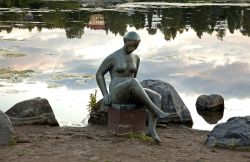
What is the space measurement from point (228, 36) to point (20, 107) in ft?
90.4

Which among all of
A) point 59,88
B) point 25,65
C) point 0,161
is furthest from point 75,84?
point 0,161

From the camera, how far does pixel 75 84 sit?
66.0 ft

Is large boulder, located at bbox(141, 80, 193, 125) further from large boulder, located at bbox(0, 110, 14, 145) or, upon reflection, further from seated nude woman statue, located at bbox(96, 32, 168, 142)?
large boulder, located at bbox(0, 110, 14, 145)

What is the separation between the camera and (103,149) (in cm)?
948

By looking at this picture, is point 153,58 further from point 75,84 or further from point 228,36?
point 228,36

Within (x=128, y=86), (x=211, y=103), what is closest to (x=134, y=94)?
(x=128, y=86)

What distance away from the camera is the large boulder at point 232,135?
1016 centimetres

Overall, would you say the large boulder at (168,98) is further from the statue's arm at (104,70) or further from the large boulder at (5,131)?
the large boulder at (5,131)

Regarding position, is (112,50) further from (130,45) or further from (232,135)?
(232,135)

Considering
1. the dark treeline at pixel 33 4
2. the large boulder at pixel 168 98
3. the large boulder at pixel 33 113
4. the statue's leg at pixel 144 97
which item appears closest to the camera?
the statue's leg at pixel 144 97

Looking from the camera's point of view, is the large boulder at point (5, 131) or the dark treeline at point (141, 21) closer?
the large boulder at point (5, 131)

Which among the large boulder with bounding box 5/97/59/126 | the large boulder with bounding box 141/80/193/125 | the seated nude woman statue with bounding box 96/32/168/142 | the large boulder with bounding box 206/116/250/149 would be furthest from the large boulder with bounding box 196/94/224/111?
the seated nude woman statue with bounding box 96/32/168/142

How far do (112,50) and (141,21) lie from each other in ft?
45.9

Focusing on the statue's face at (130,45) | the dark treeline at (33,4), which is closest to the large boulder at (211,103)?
the statue's face at (130,45)
